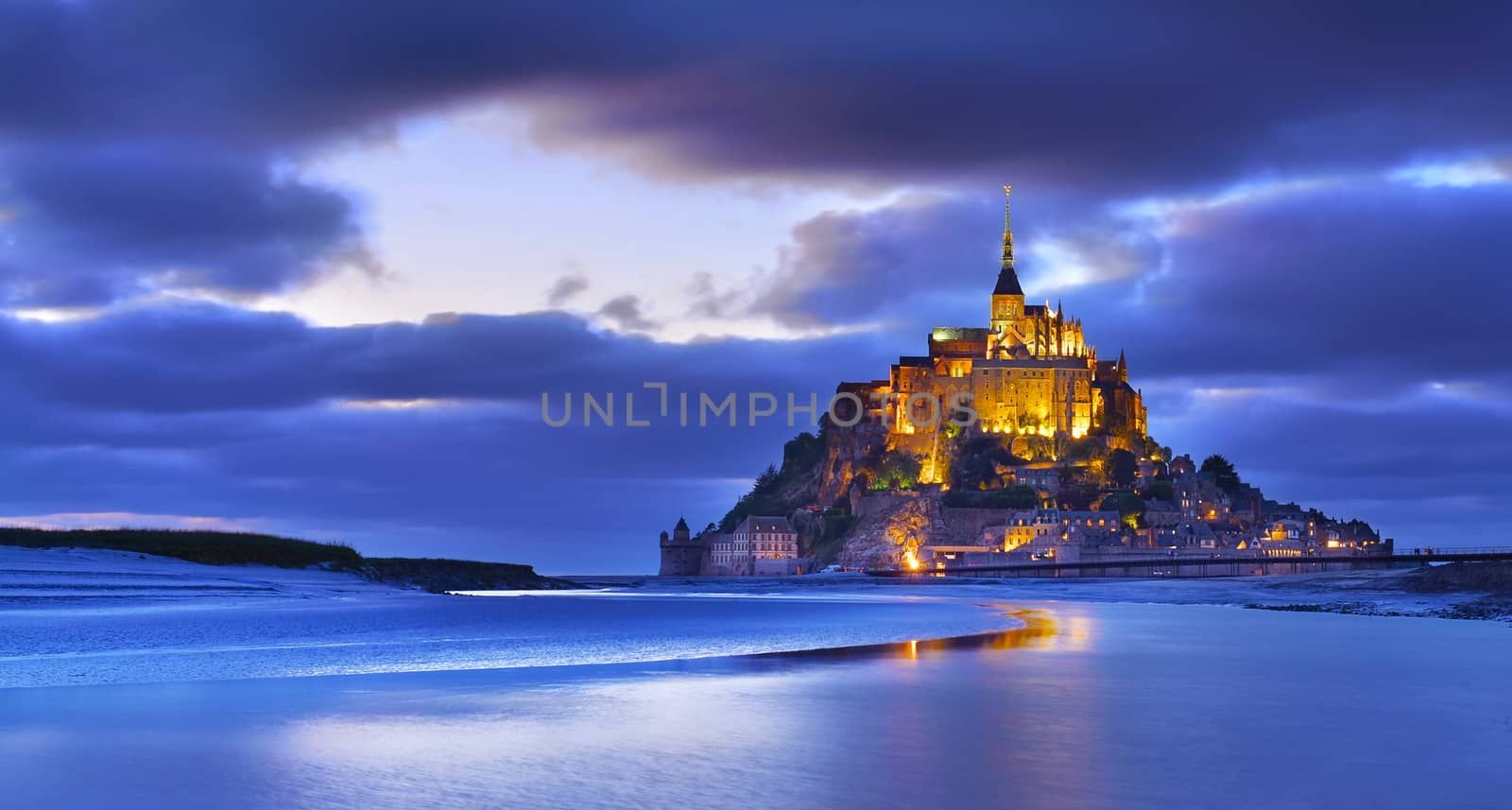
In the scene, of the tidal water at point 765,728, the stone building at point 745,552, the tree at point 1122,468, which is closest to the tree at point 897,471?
the stone building at point 745,552

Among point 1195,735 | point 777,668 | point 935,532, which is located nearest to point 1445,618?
point 777,668

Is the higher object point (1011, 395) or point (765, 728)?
point (1011, 395)

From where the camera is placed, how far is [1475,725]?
18.5m

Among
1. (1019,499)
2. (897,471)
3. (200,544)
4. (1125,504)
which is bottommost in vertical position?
(200,544)

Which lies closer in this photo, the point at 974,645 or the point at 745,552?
the point at 974,645

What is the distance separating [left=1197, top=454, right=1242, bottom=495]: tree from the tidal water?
147 meters

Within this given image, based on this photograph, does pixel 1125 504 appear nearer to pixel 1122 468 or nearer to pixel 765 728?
pixel 1122 468

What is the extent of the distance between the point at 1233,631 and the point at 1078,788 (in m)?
29.6

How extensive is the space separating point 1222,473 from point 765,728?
571ft

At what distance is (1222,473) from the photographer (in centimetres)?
17962

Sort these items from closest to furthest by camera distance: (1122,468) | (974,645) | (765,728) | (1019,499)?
(765,728) → (974,645) → (1019,499) → (1122,468)

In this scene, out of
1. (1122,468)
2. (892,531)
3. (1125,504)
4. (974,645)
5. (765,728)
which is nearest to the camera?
(765,728)

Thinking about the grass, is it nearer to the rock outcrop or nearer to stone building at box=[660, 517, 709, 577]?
the rock outcrop

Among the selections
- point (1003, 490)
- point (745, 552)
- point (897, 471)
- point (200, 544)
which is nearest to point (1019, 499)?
point (1003, 490)
